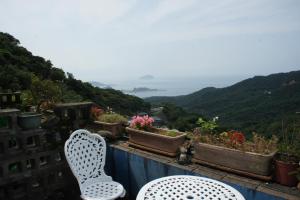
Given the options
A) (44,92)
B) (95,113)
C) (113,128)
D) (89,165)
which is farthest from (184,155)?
(44,92)

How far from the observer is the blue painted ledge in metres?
2.07

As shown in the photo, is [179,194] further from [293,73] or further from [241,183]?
[293,73]

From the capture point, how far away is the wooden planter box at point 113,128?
3.45 m

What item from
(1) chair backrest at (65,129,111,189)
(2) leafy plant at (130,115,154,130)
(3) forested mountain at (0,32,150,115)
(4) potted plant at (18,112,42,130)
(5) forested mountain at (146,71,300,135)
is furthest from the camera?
(5) forested mountain at (146,71,300,135)

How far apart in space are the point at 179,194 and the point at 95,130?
1918 mm

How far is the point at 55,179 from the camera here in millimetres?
2900

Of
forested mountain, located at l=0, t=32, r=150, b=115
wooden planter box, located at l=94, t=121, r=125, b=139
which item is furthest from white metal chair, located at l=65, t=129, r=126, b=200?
forested mountain, located at l=0, t=32, r=150, b=115

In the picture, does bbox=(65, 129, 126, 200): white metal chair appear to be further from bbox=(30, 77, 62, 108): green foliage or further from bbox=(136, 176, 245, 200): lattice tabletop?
bbox=(30, 77, 62, 108): green foliage

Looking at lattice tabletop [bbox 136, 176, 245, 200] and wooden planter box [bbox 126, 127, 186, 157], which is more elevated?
wooden planter box [bbox 126, 127, 186, 157]

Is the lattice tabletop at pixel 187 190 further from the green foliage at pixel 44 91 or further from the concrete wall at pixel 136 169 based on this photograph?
the green foliage at pixel 44 91

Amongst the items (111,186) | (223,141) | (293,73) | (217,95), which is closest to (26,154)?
(111,186)

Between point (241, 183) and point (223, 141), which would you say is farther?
point (223, 141)

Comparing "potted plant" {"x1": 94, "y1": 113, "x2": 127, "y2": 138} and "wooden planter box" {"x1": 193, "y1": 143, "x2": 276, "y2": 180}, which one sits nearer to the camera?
"wooden planter box" {"x1": 193, "y1": 143, "x2": 276, "y2": 180}

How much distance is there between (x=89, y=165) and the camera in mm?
2707
